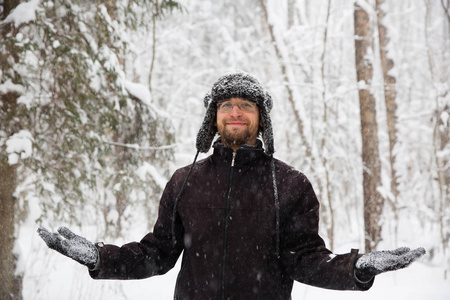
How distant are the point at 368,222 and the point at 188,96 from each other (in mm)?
10850

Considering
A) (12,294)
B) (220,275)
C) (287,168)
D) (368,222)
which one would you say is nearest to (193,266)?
(220,275)

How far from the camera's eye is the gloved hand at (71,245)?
7.20ft

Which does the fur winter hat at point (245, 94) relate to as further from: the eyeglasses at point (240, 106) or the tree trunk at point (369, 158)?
the tree trunk at point (369, 158)

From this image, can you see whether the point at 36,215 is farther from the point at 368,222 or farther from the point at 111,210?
the point at 368,222

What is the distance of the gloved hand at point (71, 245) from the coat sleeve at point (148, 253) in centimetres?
8

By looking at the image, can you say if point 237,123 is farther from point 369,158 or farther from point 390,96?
point 390,96

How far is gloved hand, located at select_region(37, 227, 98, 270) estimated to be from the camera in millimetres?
2195

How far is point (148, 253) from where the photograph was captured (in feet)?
8.62

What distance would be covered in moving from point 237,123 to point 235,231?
2.18 feet

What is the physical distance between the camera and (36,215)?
526 centimetres

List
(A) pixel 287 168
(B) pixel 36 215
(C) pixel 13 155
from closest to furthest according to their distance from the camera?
1. (A) pixel 287 168
2. (C) pixel 13 155
3. (B) pixel 36 215

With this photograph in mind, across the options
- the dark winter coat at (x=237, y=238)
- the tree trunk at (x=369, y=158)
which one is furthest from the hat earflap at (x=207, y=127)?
the tree trunk at (x=369, y=158)

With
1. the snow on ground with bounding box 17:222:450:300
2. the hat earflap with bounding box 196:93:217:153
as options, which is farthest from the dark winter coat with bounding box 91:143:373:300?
the snow on ground with bounding box 17:222:450:300

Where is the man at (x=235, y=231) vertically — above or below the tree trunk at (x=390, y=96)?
below
